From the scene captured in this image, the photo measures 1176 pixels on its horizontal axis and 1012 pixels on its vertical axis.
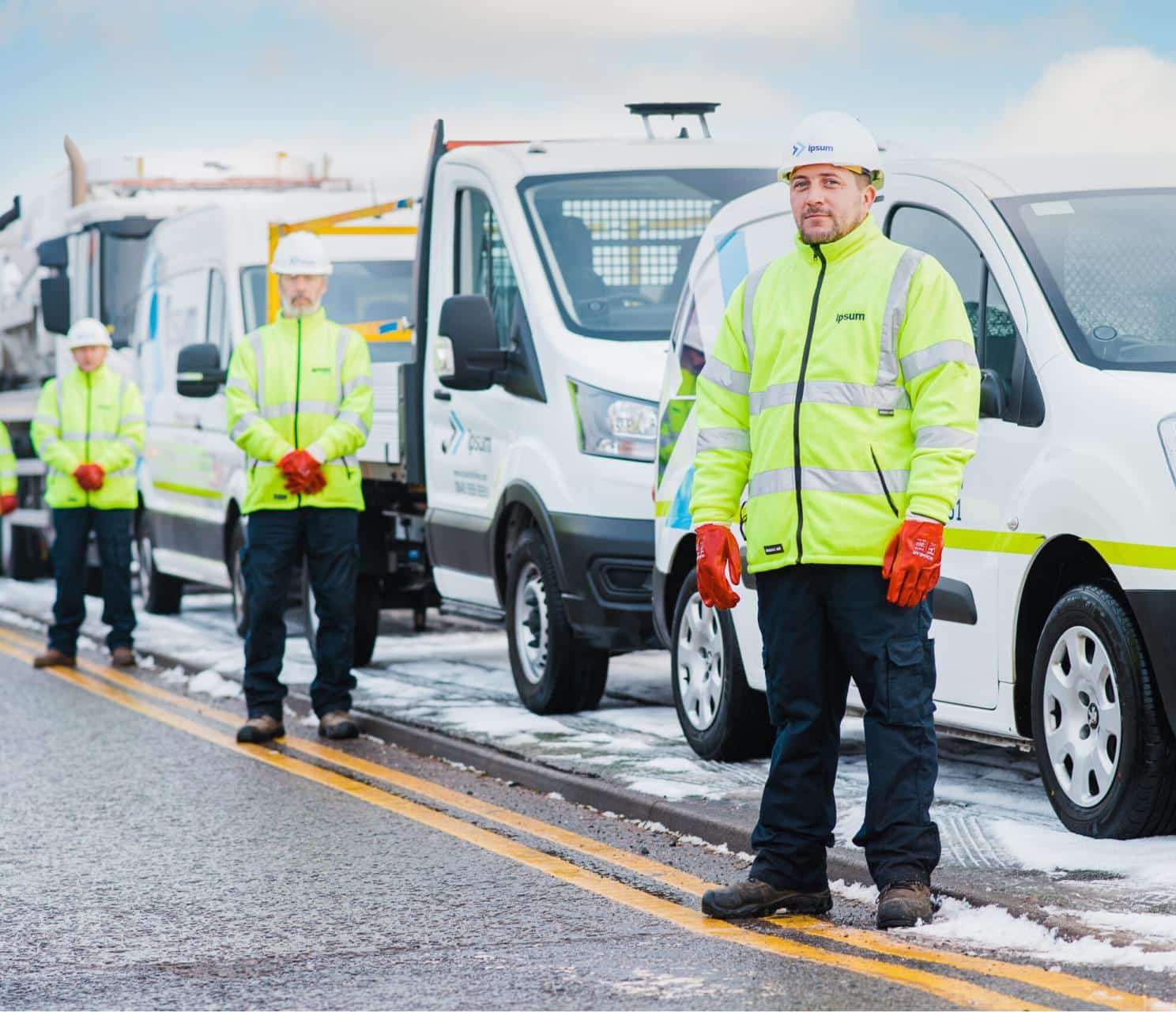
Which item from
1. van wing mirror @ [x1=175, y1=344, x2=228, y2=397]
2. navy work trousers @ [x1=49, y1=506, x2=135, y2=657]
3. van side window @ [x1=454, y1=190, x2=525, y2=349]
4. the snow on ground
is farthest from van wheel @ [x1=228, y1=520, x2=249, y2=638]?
van side window @ [x1=454, y1=190, x2=525, y2=349]

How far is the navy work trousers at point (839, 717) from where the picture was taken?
565 cm

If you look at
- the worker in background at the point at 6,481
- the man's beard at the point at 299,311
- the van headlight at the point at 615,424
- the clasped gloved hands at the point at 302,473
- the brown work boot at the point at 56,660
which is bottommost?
the brown work boot at the point at 56,660

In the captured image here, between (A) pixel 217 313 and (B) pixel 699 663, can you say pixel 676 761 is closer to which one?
(B) pixel 699 663

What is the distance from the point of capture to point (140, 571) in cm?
1672

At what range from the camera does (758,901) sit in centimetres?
585

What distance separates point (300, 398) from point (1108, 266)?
3.94 meters

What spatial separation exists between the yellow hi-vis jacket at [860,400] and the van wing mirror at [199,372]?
24.6 feet

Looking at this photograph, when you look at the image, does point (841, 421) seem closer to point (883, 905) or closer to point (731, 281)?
point (883, 905)

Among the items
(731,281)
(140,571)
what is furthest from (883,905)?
(140,571)

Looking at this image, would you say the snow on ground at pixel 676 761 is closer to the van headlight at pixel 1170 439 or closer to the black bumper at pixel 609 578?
the black bumper at pixel 609 578

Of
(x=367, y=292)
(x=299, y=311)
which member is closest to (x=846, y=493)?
(x=299, y=311)

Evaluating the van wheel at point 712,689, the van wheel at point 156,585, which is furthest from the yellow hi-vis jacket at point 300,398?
the van wheel at point 156,585

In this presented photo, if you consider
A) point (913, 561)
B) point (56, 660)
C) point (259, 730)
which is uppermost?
point (913, 561)

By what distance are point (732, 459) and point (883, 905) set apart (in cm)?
116
